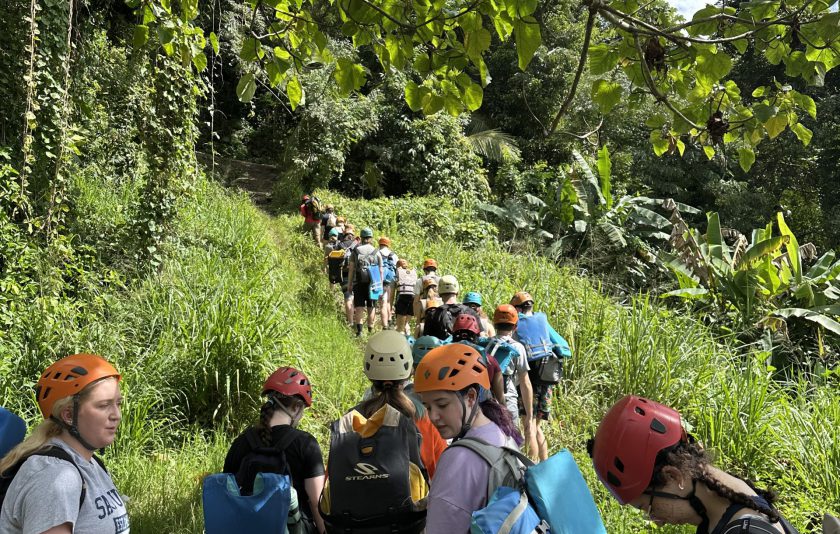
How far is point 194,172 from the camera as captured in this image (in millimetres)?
9625

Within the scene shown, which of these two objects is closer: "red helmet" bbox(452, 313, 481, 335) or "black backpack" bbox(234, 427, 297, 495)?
"black backpack" bbox(234, 427, 297, 495)

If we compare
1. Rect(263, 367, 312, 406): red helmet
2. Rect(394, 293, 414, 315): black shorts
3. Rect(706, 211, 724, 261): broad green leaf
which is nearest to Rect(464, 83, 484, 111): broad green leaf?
Rect(263, 367, 312, 406): red helmet

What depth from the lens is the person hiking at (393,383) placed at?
3375 mm

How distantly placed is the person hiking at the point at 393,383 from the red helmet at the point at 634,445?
61.4 inches

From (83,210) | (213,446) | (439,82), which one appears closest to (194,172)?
(83,210)

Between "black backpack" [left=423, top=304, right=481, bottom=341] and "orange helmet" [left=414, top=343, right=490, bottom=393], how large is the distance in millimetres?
3140

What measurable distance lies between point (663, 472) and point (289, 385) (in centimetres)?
200

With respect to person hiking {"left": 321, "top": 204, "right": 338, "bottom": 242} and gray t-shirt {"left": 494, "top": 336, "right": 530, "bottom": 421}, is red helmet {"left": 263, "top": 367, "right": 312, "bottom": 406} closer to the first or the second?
gray t-shirt {"left": 494, "top": 336, "right": 530, "bottom": 421}

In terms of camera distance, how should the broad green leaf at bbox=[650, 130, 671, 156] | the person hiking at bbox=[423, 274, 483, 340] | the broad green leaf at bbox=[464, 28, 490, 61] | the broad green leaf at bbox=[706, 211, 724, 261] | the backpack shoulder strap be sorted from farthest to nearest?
the broad green leaf at bbox=[706, 211, 724, 261] < the person hiking at bbox=[423, 274, 483, 340] < the broad green leaf at bbox=[650, 130, 671, 156] < the broad green leaf at bbox=[464, 28, 490, 61] < the backpack shoulder strap

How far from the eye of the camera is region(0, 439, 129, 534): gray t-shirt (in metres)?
2.15

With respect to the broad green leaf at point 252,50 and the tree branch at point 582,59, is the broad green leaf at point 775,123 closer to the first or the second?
the tree branch at point 582,59

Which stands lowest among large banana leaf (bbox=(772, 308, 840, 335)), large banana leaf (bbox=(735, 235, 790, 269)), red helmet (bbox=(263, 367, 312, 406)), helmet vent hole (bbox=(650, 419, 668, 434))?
large banana leaf (bbox=(772, 308, 840, 335))

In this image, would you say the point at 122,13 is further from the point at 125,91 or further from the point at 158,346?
the point at 158,346

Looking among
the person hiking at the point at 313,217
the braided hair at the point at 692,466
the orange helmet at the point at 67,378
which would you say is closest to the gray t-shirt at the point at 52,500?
the orange helmet at the point at 67,378
